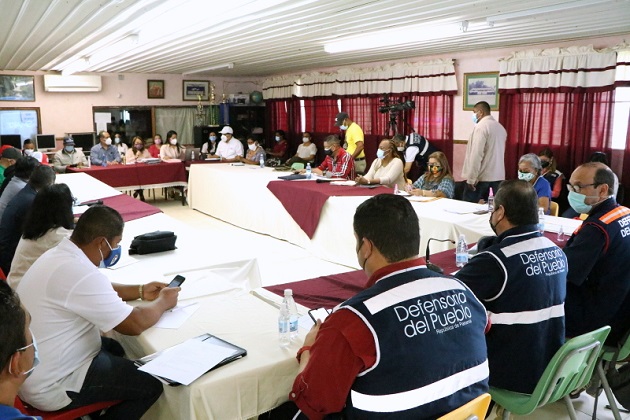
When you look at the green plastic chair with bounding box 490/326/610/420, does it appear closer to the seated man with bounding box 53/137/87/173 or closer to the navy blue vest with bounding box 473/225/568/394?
the navy blue vest with bounding box 473/225/568/394

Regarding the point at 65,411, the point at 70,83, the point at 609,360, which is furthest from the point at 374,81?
the point at 65,411

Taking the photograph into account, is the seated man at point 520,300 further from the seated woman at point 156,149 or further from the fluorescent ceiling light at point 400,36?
the seated woman at point 156,149

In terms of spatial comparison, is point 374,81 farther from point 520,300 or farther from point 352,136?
point 520,300

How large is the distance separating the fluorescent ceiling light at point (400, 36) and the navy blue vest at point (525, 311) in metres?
3.45

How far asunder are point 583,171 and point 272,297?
1693 mm

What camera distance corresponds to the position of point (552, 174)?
5.93 metres

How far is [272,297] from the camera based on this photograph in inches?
99.0

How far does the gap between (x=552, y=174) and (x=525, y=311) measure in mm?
4412

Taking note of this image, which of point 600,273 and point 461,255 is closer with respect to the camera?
point 600,273

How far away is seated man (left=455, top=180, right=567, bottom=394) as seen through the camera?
1981mm

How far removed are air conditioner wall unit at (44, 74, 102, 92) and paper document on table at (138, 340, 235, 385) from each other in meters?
9.90

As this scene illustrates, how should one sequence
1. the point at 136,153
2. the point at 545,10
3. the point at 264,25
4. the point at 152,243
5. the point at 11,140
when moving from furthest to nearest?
the point at 11,140 → the point at 136,153 → the point at 264,25 → the point at 545,10 → the point at 152,243

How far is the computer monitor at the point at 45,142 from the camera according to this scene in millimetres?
9703

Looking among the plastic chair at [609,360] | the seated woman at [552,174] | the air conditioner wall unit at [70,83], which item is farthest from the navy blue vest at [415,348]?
the air conditioner wall unit at [70,83]
